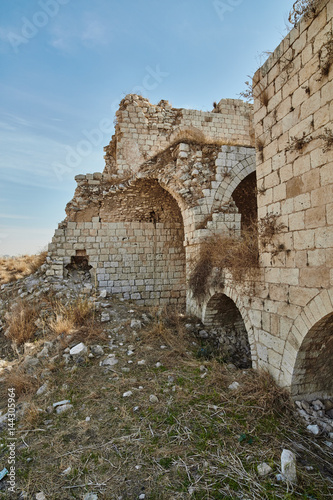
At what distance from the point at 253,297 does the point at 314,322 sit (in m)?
1.44

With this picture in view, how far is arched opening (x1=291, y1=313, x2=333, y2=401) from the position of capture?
3439 mm

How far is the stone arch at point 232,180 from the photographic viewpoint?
800cm

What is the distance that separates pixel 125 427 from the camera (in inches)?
137

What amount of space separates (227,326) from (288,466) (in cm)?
457

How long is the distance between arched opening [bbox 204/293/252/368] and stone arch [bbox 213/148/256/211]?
2.67m

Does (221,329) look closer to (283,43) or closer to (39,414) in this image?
(39,414)

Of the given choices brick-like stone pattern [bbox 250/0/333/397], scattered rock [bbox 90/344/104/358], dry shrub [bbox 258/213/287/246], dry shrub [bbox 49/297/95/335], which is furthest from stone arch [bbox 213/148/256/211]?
scattered rock [bbox 90/344/104/358]

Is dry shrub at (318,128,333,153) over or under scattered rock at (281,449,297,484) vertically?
over

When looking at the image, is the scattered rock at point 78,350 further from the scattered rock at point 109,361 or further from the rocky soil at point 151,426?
the scattered rock at point 109,361

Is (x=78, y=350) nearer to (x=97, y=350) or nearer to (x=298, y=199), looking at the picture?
(x=97, y=350)

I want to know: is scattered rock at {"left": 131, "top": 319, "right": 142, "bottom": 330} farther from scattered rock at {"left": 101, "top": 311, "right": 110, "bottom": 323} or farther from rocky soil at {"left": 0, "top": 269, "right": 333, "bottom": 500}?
scattered rock at {"left": 101, "top": 311, "right": 110, "bottom": 323}

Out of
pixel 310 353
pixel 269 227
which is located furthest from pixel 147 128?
pixel 310 353

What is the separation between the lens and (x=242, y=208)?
10.3 meters

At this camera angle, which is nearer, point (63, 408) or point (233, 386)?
point (63, 408)
